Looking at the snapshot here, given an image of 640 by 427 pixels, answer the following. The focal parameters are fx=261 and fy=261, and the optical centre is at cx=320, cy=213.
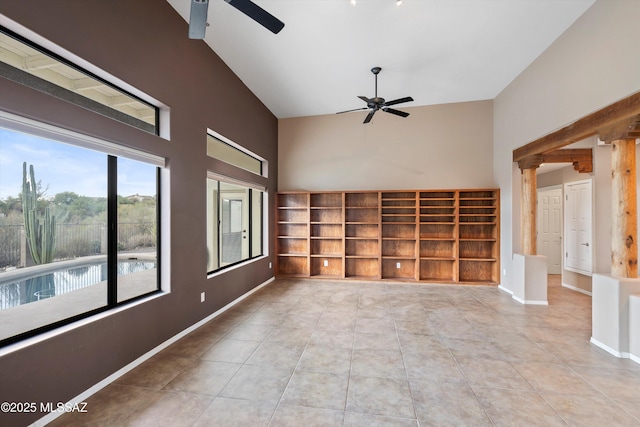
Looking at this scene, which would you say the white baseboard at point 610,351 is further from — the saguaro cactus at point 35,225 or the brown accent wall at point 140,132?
the saguaro cactus at point 35,225

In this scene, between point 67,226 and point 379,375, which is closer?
point 67,226

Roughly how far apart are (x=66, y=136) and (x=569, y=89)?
216 inches

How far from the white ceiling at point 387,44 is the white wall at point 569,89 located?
0.25 meters

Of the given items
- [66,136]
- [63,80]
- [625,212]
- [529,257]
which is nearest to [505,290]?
[529,257]

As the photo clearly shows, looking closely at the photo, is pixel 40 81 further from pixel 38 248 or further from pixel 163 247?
pixel 163 247

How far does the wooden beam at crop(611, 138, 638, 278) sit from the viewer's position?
2830 millimetres

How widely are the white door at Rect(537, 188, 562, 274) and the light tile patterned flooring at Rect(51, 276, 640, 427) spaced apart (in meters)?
3.09

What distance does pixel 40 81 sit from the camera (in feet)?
6.21

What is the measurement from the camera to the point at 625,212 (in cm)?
286

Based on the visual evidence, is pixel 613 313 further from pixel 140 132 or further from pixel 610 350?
pixel 140 132

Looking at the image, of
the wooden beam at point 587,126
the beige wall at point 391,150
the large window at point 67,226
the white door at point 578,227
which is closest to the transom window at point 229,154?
the beige wall at point 391,150

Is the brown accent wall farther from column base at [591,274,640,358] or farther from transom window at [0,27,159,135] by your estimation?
column base at [591,274,640,358]

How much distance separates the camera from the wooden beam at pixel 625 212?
2830 mm

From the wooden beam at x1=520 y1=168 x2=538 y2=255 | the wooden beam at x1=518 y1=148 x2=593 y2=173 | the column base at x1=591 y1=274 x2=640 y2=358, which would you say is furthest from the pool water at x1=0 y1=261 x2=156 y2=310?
the wooden beam at x1=518 y1=148 x2=593 y2=173
